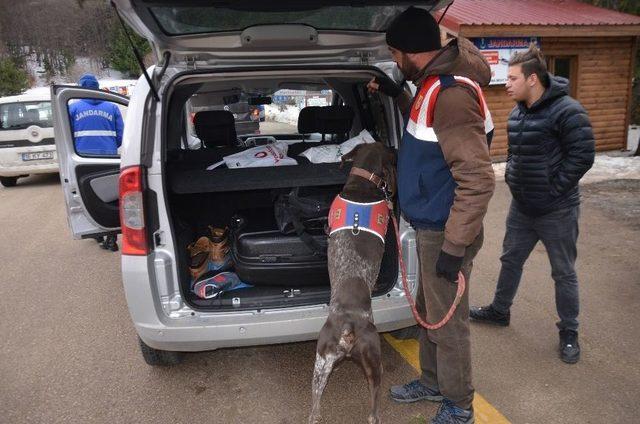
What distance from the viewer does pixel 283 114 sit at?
236 inches

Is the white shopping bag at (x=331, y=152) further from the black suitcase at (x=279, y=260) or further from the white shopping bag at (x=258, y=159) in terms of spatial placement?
the black suitcase at (x=279, y=260)

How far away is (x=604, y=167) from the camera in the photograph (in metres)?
9.65

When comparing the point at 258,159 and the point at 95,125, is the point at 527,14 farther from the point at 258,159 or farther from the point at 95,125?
the point at 258,159

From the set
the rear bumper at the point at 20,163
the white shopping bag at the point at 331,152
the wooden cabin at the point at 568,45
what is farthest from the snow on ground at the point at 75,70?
the white shopping bag at the point at 331,152

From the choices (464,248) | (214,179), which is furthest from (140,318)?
(464,248)

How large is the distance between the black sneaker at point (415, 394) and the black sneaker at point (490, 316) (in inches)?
41.8

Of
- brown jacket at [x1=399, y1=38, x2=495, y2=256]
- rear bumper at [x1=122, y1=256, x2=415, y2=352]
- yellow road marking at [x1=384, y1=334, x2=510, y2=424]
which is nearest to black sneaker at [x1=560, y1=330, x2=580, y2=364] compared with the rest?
yellow road marking at [x1=384, y1=334, x2=510, y2=424]

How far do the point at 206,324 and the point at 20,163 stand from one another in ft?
29.7

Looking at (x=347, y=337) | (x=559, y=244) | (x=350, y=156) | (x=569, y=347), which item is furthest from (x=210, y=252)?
(x=569, y=347)

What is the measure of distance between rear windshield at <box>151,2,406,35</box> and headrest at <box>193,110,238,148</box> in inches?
64.2

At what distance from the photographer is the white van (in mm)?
9688

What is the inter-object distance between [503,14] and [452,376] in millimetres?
9783

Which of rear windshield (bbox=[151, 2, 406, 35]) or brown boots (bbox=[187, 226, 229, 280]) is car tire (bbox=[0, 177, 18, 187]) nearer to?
brown boots (bbox=[187, 226, 229, 280])

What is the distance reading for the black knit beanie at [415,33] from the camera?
231 centimetres
